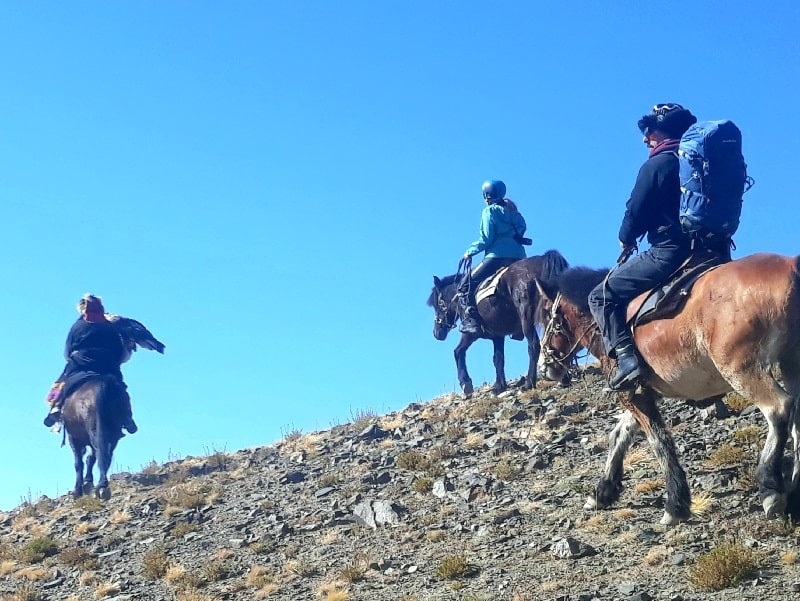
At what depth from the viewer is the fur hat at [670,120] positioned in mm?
9398

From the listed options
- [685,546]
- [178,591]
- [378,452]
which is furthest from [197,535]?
[685,546]

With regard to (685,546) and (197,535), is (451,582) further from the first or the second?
(197,535)

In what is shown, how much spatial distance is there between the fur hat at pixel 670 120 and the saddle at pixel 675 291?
4.22ft

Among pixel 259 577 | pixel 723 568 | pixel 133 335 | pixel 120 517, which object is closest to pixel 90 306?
pixel 133 335

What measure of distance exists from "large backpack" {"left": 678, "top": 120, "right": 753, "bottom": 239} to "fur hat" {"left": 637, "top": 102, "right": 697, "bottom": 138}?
0.48 m

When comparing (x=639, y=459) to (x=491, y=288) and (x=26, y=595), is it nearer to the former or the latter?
(x=491, y=288)

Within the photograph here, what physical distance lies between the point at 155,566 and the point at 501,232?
29.8ft

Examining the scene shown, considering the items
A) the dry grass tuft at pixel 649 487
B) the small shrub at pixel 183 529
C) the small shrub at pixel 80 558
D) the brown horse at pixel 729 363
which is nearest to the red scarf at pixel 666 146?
the brown horse at pixel 729 363

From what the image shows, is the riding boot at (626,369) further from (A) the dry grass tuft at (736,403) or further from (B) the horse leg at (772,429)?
(A) the dry grass tuft at (736,403)

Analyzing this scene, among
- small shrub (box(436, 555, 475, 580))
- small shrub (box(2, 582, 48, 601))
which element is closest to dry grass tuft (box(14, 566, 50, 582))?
small shrub (box(2, 582, 48, 601))

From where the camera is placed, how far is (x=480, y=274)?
18.3 metres

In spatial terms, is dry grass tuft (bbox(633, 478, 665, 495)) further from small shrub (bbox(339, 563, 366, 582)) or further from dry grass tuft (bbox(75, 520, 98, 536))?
dry grass tuft (bbox(75, 520, 98, 536))

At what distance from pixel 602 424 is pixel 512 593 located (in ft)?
16.9

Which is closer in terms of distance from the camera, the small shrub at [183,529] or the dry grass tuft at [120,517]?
the small shrub at [183,529]
